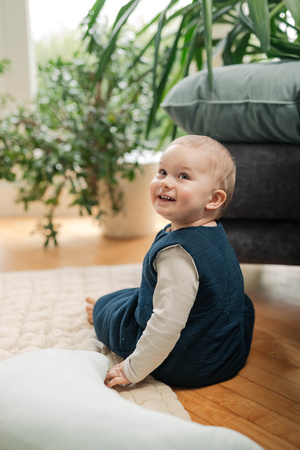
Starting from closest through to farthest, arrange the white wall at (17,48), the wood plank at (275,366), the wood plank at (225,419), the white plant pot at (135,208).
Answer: the wood plank at (225,419)
the wood plank at (275,366)
the white plant pot at (135,208)
the white wall at (17,48)

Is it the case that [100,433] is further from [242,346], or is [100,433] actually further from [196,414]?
[242,346]

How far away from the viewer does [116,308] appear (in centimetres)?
101

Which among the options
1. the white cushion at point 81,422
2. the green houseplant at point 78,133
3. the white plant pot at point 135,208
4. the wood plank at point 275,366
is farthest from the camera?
the white plant pot at point 135,208

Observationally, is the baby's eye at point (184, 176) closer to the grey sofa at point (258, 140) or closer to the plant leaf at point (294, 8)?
the grey sofa at point (258, 140)

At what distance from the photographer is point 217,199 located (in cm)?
88

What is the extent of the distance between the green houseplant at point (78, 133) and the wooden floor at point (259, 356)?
0.16 m

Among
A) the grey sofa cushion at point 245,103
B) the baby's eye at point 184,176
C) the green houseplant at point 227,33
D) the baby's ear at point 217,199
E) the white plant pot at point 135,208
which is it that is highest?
the green houseplant at point 227,33

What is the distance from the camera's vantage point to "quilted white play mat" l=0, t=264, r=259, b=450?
60 centimetres

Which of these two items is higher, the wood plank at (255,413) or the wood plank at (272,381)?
the wood plank at (255,413)

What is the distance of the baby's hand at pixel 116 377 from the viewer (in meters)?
0.84

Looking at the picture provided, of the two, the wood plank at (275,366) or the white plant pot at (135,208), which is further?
the white plant pot at (135,208)

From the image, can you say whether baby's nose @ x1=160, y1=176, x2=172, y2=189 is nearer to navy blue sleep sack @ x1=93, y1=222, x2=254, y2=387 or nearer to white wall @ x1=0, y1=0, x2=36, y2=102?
navy blue sleep sack @ x1=93, y1=222, x2=254, y2=387

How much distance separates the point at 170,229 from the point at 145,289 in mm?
123

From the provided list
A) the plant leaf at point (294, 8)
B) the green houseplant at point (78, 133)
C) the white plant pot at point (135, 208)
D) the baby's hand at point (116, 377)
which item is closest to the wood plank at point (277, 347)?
the baby's hand at point (116, 377)
